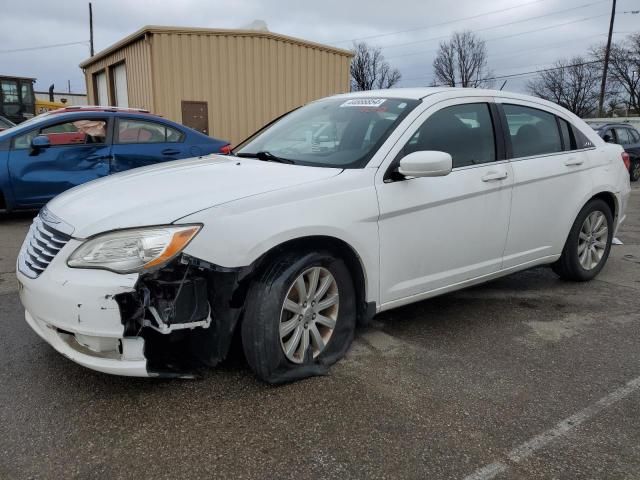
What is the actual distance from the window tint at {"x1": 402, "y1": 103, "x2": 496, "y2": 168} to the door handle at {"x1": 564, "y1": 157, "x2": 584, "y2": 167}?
860 mm

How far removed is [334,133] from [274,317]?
1445 mm

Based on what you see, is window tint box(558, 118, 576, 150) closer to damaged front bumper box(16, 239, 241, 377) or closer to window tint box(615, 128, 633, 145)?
damaged front bumper box(16, 239, 241, 377)

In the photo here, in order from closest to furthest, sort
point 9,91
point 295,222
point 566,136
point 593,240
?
point 295,222 < point 566,136 < point 593,240 < point 9,91

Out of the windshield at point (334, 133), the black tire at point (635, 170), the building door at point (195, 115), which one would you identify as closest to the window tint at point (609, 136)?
the black tire at point (635, 170)

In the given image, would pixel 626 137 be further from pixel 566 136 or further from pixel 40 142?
pixel 40 142

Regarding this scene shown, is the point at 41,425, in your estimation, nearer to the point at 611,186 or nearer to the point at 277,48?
the point at 611,186

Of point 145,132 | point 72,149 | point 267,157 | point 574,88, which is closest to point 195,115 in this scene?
point 145,132

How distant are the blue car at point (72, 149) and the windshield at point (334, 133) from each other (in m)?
3.81

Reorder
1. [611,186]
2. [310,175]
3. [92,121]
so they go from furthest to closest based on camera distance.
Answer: [92,121]
[611,186]
[310,175]

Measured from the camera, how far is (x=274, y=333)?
2785 millimetres

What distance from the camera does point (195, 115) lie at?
1209cm

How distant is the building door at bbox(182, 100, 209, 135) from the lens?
1198cm

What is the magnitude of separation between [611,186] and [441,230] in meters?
2.18

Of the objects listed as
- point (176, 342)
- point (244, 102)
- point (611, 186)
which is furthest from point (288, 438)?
point (244, 102)
